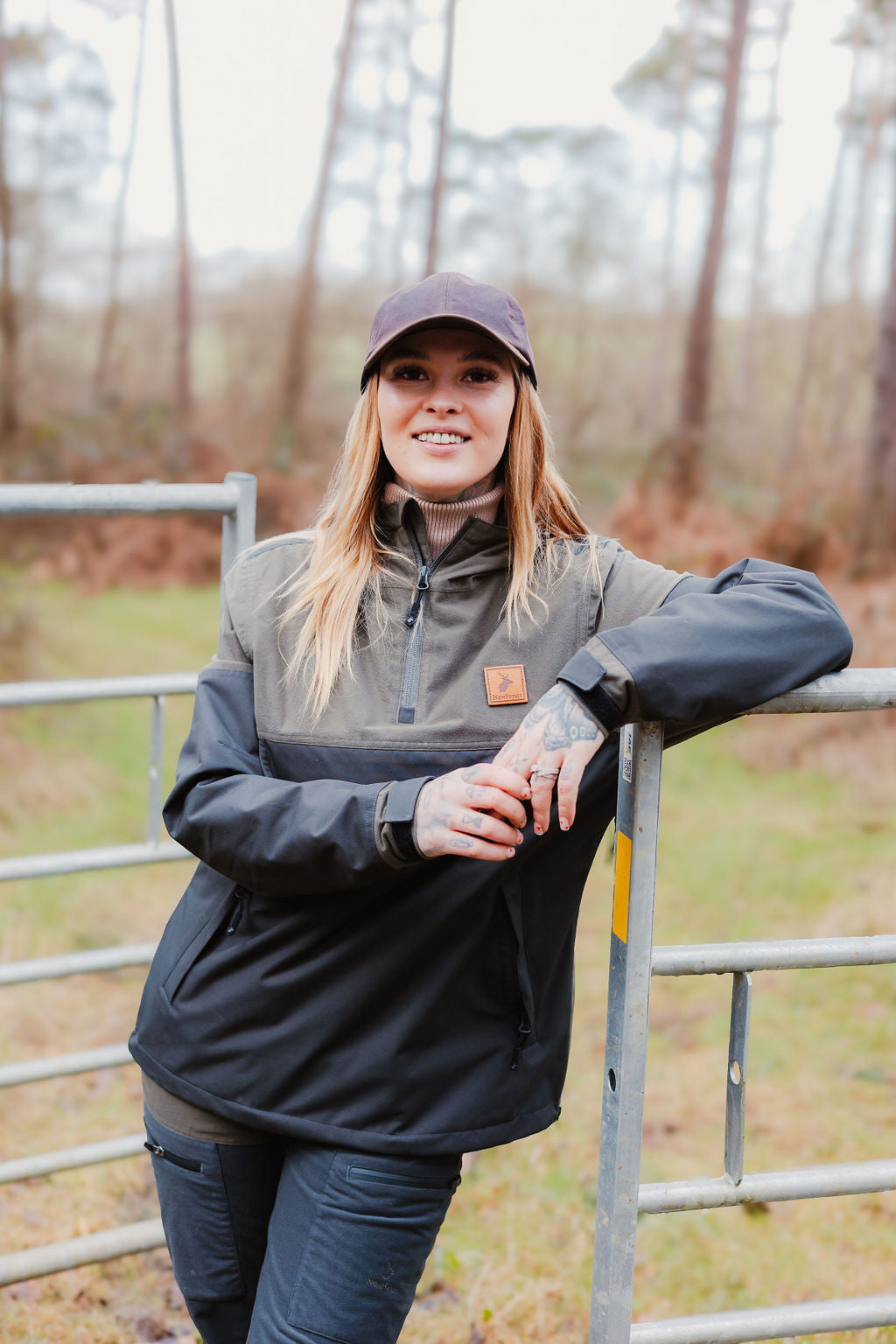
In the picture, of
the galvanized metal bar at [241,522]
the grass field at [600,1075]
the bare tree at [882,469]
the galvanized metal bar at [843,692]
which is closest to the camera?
the galvanized metal bar at [843,692]

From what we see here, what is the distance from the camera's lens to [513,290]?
18.0 m

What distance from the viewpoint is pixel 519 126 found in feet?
57.4

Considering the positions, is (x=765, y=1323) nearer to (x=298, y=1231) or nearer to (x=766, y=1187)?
(x=766, y=1187)

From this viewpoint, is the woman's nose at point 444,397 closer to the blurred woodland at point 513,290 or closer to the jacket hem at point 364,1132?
the jacket hem at point 364,1132

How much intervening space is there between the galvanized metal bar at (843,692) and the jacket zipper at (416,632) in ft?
1.42

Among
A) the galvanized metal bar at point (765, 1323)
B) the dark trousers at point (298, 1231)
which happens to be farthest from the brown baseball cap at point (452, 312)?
the galvanized metal bar at point (765, 1323)

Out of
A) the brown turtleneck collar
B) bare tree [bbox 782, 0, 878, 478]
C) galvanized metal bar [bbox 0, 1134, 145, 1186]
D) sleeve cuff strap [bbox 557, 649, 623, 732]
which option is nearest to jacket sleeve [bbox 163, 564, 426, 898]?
sleeve cuff strap [bbox 557, 649, 623, 732]

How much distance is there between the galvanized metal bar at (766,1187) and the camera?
158cm

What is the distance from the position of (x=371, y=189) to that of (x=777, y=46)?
230 inches

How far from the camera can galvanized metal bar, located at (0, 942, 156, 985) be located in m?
2.34

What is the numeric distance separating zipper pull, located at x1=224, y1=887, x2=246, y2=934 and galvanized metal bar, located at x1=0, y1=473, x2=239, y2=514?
2.61ft

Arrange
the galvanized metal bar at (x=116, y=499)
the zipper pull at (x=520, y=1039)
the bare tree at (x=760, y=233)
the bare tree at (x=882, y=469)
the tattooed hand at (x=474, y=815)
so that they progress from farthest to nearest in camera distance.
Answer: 1. the bare tree at (x=760, y=233)
2. the bare tree at (x=882, y=469)
3. the galvanized metal bar at (x=116, y=499)
4. the zipper pull at (x=520, y=1039)
5. the tattooed hand at (x=474, y=815)

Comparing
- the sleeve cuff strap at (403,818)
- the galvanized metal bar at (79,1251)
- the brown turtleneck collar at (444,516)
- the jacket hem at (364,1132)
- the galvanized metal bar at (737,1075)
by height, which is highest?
the brown turtleneck collar at (444,516)

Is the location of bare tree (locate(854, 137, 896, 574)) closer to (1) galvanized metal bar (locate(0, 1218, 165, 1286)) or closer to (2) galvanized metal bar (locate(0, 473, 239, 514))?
(2) galvanized metal bar (locate(0, 473, 239, 514))
